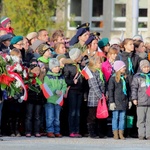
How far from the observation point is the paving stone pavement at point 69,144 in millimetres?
21484

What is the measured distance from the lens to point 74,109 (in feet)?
78.6

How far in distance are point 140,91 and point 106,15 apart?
20681mm

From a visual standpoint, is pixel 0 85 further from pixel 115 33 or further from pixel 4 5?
pixel 115 33

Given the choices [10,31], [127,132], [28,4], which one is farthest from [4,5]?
[127,132]

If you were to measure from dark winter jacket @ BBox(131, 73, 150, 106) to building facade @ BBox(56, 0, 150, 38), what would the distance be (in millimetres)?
18999

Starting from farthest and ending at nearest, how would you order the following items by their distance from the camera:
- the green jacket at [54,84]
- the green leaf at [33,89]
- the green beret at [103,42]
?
the green beret at [103,42] → the green jacket at [54,84] → the green leaf at [33,89]

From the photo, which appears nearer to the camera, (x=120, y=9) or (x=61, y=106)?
(x=61, y=106)

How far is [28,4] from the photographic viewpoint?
37.5m

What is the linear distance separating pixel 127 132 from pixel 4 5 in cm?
1447

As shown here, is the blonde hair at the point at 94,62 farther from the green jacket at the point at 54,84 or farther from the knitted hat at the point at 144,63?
the knitted hat at the point at 144,63

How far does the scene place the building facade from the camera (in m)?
43.5

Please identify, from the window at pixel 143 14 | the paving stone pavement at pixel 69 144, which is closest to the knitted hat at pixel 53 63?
the paving stone pavement at pixel 69 144

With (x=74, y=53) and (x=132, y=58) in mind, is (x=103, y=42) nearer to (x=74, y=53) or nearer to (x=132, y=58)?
(x=132, y=58)

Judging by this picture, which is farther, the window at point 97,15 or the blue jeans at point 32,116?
the window at point 97,15
